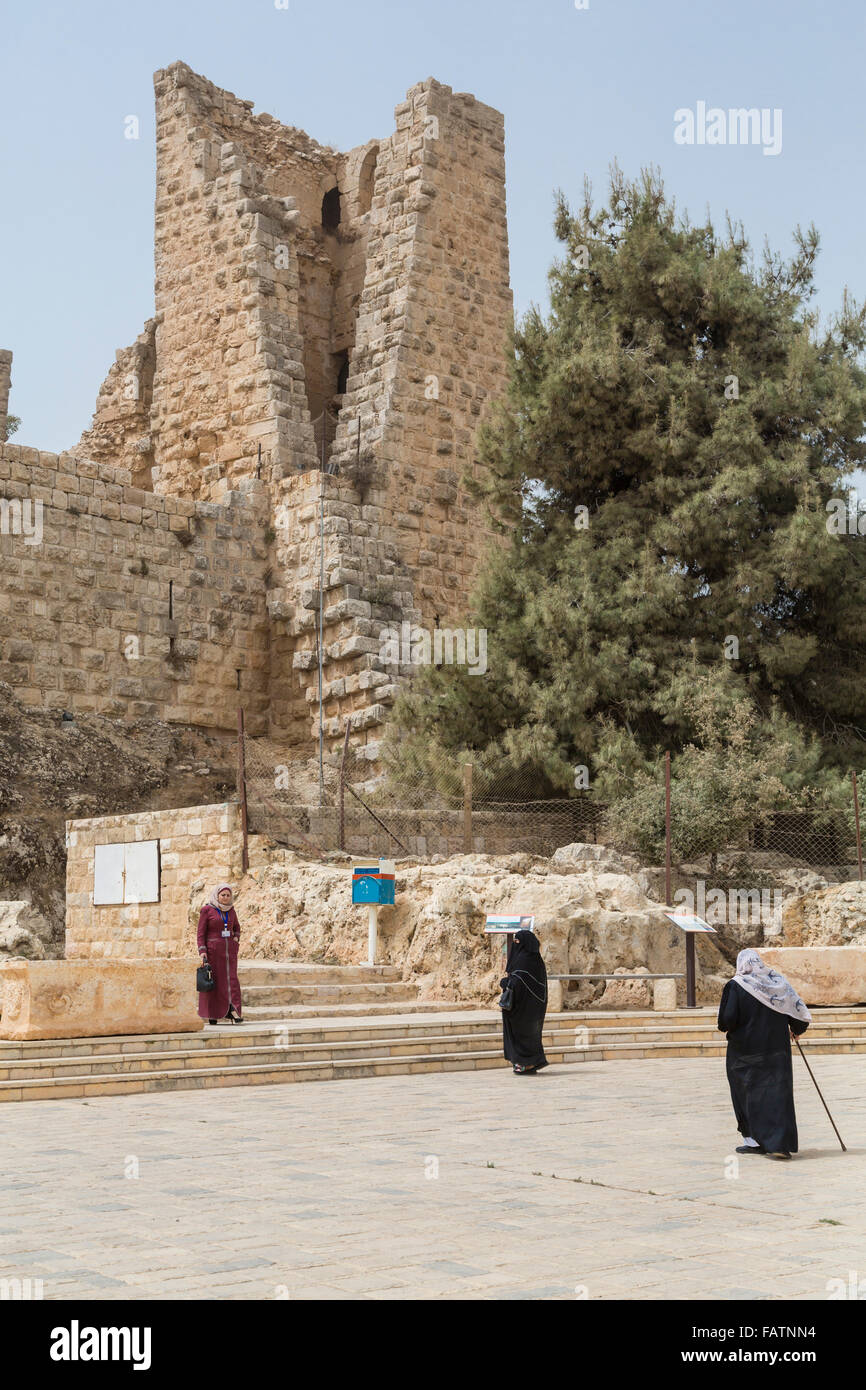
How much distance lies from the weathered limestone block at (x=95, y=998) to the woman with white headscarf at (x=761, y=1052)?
417 centimetres

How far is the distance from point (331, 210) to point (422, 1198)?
2180cm

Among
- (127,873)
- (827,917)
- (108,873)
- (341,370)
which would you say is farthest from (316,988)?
(341,370)

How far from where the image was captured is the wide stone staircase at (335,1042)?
8938 millimetres

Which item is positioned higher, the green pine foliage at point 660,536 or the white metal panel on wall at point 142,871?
the green pine foliage at point 660,536

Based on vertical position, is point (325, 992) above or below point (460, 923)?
below

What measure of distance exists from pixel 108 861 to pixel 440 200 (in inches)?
444

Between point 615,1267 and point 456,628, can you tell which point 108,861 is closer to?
point 456,628

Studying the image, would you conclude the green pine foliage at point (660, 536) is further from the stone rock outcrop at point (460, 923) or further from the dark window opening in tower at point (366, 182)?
the dark window opening in tower at point (366, 182)

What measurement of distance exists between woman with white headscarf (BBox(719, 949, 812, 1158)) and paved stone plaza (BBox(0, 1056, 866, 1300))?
0.20 meters

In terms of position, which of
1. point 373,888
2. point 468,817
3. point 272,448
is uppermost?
point 272,448

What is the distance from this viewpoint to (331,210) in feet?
81.7

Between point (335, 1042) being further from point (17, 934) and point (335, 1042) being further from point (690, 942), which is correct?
point (17, 934)

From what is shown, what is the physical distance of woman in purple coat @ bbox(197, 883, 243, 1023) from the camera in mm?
11062

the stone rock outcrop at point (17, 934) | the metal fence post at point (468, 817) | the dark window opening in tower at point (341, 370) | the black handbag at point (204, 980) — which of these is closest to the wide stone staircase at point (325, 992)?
the black handbag at point (204, 980)
